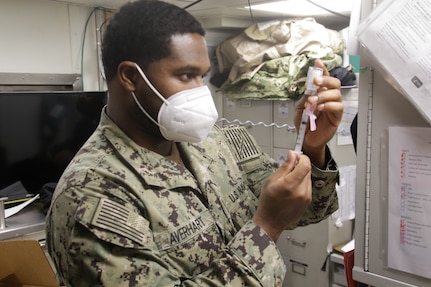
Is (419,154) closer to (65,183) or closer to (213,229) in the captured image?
(213,229)

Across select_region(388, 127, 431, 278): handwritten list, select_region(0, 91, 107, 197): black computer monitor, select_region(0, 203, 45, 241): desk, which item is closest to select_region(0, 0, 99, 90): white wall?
select_region(0, 91, 107, 197): black computer monitor

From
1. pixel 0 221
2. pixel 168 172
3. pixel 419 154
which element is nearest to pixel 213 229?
pixel 168 172

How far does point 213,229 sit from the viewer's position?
3.34 ft

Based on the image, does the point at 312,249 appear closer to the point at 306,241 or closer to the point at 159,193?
the point at 306,241

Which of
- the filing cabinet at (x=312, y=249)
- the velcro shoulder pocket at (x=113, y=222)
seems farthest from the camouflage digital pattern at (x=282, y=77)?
the velcro shoulder pocket at (x=113, y=222)

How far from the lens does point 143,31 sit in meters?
0.97

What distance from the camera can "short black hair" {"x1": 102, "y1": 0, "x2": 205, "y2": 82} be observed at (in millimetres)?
968

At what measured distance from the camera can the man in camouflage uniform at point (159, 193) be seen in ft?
2.80

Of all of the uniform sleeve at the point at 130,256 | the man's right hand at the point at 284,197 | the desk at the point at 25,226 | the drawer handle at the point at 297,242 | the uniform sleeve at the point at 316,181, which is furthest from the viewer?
the drawer handle at the point at 297,242

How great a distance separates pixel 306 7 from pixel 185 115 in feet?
5.99

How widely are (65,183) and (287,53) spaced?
1938mm

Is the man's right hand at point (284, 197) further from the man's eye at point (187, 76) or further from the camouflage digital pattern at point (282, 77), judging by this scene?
the camouflage digital pattern at point (282, 77)

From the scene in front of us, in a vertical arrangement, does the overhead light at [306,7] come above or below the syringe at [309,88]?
above

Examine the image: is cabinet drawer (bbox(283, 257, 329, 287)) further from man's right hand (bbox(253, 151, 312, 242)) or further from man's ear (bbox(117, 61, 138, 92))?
man's ear (bbox(117, 61, 138, 92))
